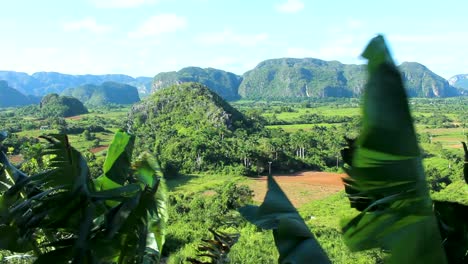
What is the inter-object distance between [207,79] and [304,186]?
105 m

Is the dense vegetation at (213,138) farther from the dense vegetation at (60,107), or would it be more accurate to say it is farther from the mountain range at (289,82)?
the mountain range at (289,82)

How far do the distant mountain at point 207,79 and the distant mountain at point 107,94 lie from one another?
11.6 m

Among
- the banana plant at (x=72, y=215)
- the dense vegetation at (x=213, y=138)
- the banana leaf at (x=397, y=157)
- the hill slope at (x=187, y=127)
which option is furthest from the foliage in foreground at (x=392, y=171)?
the hill slope at (x=187, y=127)

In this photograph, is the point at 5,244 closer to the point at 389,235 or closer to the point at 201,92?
the point at 389,235

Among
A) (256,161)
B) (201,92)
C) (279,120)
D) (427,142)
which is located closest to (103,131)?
(201,92)

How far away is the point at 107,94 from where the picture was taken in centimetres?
11581

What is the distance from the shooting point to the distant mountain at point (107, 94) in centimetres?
11394

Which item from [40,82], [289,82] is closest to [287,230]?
[289,82]

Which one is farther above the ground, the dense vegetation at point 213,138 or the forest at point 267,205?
the forest at point 267,205

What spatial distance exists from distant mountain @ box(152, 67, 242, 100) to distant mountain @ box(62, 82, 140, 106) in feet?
38.0

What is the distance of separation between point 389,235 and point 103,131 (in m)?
38.3

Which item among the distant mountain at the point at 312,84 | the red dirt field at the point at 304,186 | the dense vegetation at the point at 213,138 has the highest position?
the distant mountain at the point at 312,84

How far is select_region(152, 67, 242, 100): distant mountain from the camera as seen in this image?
111m

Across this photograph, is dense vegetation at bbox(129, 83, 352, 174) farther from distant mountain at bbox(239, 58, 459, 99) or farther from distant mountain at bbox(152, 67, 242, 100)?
distant mountain at bbox(239, 58, 459, 99)
